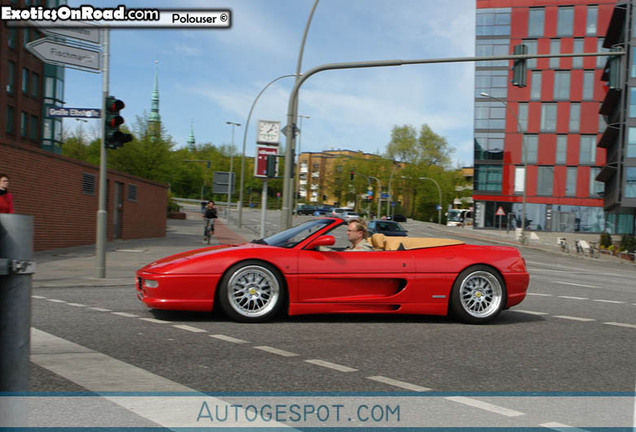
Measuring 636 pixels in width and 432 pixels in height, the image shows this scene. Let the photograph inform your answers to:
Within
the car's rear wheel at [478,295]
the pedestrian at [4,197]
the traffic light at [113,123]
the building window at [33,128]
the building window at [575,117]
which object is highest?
the building window at [575,117]

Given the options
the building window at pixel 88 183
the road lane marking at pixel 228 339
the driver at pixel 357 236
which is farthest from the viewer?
the building window at pixel 88 183

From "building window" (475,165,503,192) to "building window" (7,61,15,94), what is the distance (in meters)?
44.9

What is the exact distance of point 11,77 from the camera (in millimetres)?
44188

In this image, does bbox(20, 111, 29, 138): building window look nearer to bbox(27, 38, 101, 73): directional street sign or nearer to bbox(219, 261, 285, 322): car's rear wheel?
bbox(27, 38, 101, 73): directional street sign

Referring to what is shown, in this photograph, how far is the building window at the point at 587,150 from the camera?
64.4m

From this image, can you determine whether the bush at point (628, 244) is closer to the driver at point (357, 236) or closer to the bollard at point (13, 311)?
the driver at point (357, 236)

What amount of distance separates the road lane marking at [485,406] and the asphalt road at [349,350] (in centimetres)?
22

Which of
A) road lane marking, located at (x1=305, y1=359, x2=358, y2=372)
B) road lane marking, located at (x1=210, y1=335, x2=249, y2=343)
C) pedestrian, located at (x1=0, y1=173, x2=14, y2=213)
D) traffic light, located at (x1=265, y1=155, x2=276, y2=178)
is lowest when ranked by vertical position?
road lane marking, located at (x1=210, y1=335, x2=249, y2=343)

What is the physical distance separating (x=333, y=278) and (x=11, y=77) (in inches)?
1721

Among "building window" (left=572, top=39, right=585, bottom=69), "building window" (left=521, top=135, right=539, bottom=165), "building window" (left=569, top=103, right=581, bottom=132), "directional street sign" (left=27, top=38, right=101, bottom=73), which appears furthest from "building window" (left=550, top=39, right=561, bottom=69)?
"directional street sign" (left=27, top=38, right=101, bottom=73)

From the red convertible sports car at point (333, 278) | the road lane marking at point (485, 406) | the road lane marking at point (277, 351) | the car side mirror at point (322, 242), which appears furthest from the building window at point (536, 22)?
the road lane marking at point (485, 406)

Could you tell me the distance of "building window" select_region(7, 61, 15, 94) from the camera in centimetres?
4378

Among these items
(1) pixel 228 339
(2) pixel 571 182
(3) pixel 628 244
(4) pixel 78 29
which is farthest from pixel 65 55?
(2) pixel 571 182

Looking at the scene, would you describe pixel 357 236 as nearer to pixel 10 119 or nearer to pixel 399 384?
pixel 399 384
